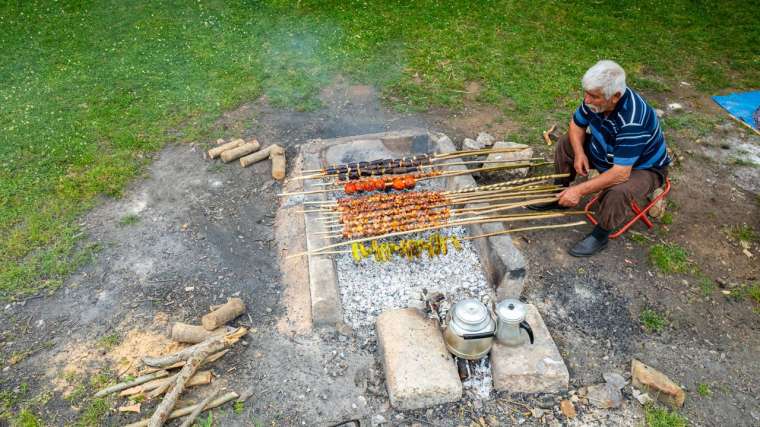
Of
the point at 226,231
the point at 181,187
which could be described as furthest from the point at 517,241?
the point at 181,187

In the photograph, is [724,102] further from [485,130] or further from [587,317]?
[587,317]

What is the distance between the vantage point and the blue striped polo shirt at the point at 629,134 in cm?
468

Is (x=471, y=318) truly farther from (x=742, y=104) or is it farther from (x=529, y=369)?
(x=742, y=104)

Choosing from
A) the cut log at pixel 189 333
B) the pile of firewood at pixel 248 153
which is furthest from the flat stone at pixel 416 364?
the pile of firewood at pixel 248 153

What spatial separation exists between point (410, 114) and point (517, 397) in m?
4.94

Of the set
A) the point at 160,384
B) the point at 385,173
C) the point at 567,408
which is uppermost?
the point at 385,173

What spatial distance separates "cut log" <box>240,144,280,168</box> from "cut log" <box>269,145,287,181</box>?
6 centimetres

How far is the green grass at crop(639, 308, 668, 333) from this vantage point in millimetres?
4707

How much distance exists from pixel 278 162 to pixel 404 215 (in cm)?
247

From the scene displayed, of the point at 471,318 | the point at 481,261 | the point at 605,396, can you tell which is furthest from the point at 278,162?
the point at 605,396

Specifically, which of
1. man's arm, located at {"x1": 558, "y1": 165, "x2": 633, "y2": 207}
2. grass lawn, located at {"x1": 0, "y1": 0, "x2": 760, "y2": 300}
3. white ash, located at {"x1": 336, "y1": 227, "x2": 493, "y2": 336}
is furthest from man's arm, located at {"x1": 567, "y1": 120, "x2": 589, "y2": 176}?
grass lawn, located at {"x1": 0, "y1": 0, "x2": 760, "y2": 300}

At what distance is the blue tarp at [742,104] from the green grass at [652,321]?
4824 millimetres

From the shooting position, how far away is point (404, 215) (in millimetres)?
4996

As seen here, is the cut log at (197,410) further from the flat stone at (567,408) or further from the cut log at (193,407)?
the flat stone at (567,408)
